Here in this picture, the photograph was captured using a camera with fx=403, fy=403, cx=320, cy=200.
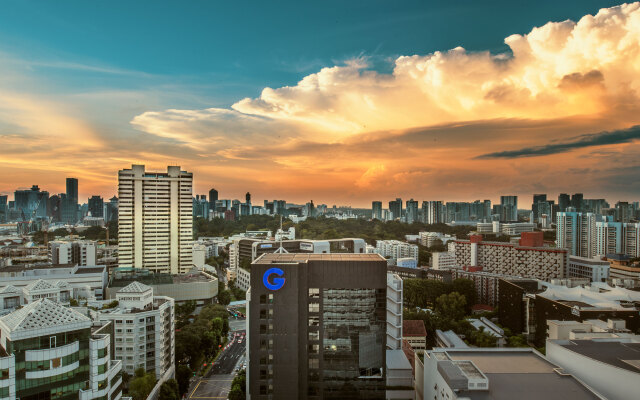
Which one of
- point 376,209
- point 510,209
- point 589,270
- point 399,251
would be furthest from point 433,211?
point 589,270

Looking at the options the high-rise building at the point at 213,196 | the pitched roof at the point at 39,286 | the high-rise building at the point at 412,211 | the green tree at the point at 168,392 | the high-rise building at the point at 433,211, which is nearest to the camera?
the green tree at the point at 168,392

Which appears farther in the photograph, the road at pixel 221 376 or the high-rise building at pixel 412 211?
the high-rise building at pixel 412 211

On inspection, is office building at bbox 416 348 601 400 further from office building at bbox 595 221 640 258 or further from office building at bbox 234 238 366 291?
office building at bbox 595 221 640 258

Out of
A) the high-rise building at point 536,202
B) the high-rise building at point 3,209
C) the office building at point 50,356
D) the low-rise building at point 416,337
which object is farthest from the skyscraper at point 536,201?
the high-rise building at point 3,209

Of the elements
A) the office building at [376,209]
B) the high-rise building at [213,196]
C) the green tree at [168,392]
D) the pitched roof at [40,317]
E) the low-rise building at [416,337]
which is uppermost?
the high-rise building at [213,196]

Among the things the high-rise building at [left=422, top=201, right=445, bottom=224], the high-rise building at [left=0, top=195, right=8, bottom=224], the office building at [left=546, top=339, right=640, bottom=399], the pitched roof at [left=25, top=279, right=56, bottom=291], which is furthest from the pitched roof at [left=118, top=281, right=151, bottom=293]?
the high-rise building at [left=0, top=195, right=8, bottom=224]

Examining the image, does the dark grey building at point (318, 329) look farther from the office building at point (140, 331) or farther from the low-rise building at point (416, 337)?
the low-rise building at point (416, 337)
